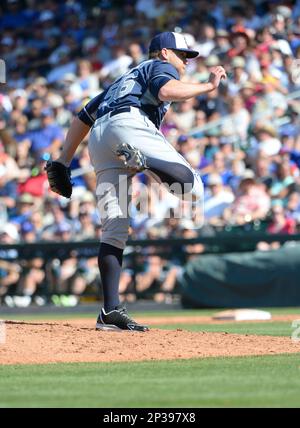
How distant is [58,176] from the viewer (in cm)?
823

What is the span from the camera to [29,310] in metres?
14.6

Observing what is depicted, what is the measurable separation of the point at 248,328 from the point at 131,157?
3.02m

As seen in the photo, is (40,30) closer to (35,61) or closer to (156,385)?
(35,61)

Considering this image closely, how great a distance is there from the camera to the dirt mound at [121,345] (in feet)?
22.1

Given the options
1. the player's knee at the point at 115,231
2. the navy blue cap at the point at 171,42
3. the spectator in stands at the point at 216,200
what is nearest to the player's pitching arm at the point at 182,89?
the navy blue cap at the point at 171,42

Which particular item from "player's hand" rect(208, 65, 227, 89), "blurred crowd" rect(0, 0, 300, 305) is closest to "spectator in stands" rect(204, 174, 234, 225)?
"blurred crowd" rect(0, 0, 300, 305)

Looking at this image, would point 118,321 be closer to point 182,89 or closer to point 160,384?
point 182,89

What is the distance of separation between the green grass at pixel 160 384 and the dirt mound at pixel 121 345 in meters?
0.27

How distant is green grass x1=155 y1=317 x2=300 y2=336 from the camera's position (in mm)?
8984

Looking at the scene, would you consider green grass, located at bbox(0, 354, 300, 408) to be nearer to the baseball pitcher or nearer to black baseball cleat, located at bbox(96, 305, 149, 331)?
black baseball cleat, located at bbox(96, 305, 149, 331)

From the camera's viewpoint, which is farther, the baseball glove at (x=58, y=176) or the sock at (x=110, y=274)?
the baseball glove at (x=58, y=176)

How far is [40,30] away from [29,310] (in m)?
7.89

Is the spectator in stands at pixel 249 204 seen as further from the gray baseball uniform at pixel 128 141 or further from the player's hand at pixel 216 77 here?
the player's hand at pixel 216 77

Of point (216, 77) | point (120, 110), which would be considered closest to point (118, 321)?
point (120, 110)
